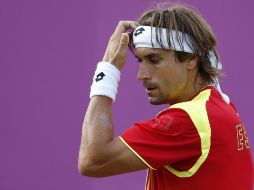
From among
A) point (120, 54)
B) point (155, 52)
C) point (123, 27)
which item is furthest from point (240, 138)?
point (123, 27)

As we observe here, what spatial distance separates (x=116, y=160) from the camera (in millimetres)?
1940

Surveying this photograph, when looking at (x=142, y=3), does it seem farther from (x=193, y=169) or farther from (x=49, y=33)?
(x=193, y=169)

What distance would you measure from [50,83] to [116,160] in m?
2.53

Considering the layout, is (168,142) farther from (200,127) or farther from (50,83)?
(50,83)

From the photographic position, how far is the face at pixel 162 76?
2160mm

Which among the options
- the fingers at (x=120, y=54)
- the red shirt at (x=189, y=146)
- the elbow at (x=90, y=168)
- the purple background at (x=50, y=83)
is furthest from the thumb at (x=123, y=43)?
the purple background at (x=50, y=83)

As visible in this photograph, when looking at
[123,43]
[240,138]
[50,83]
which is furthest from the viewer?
[50,83]

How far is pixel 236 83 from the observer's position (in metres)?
4.50

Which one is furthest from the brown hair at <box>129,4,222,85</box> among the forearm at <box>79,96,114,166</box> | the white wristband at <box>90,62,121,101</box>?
the forearm at <box>79,96,114,166</box>

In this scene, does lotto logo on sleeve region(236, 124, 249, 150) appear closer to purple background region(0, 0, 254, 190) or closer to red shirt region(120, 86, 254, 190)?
red shirt region(120, 86, 254, 190)

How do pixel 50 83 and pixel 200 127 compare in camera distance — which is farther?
pixel 50 83

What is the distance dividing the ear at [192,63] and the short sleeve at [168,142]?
304 mm

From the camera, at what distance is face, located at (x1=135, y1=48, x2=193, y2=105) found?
2160mm

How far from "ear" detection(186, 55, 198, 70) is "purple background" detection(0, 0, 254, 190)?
2.14 metres
